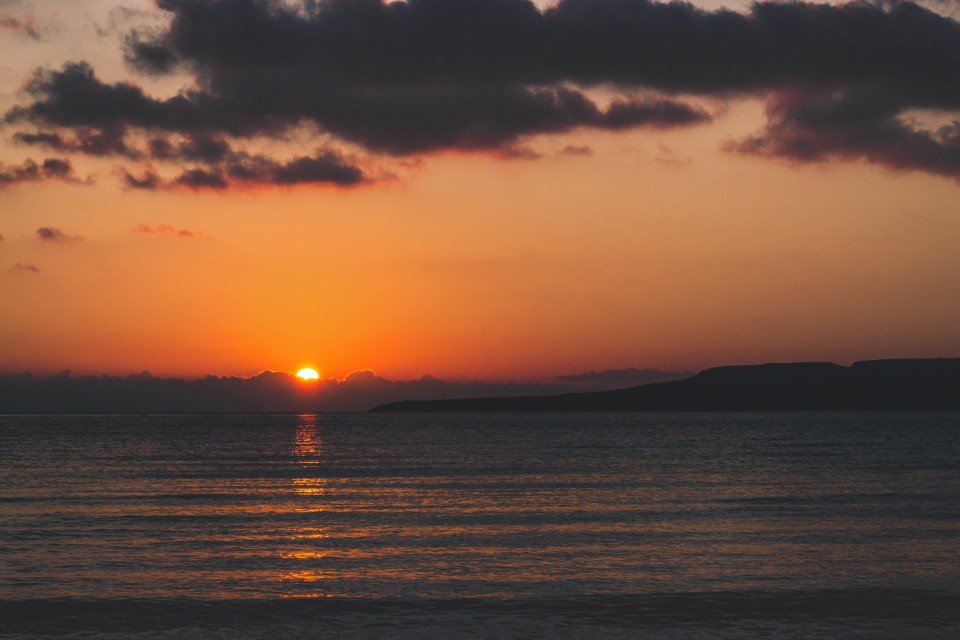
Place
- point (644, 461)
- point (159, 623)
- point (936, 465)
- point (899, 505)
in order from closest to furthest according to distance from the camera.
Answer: point (159, 623), point (899, 505), point (936, 465), point (644, 461)

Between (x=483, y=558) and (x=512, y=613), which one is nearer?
(x=512, y=613)

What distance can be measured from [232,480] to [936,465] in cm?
4992

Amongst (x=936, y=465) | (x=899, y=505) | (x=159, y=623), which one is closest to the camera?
(x=159, y=623)

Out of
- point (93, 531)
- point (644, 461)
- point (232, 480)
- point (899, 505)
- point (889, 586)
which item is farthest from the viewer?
point (644, 461)

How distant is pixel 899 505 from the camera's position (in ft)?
128

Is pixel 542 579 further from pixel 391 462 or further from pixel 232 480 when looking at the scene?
pixel 391 462

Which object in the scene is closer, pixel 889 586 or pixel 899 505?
pixel 889 586

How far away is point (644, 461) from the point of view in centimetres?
7125

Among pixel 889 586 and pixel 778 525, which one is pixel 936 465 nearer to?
pixel 778 525

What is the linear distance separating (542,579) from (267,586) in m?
7.10

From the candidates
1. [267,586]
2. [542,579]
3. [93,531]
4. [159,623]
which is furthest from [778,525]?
[93,531]

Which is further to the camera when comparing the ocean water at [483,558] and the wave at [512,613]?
the ocean water at [483,558]

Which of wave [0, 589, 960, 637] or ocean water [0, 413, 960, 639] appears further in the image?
ocean water [0, 413, 960, 639]

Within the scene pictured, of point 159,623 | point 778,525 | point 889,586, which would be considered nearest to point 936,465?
point 778,525
